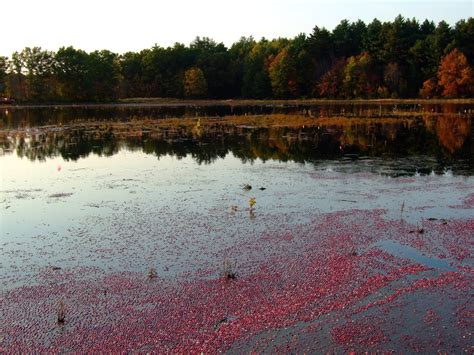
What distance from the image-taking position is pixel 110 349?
8422 mm

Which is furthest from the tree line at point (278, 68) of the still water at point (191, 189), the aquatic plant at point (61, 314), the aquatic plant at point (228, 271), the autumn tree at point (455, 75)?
the aquatic plant at point (61, 314)

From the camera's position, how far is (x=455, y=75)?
78125mm

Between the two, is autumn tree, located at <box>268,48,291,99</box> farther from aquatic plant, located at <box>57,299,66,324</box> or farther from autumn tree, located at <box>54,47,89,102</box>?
aquatic plant, located at <box>57,299,66,324</box>

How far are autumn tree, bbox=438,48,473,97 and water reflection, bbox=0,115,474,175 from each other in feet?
108

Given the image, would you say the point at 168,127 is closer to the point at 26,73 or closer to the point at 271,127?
the point at 271,127

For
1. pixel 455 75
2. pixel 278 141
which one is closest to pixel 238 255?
pixel 278 141

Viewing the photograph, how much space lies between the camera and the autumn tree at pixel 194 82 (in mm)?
101812

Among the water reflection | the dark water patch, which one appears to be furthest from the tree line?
the dark water patch

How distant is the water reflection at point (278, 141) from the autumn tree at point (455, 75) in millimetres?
32880

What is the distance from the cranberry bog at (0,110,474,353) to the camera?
8.84 meters

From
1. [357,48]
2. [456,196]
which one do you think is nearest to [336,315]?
[456,196]

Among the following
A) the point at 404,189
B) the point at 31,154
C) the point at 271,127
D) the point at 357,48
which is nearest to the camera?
the point at 404,189

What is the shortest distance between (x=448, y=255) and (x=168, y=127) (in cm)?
3518

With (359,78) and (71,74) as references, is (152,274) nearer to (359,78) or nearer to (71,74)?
(359,78)
